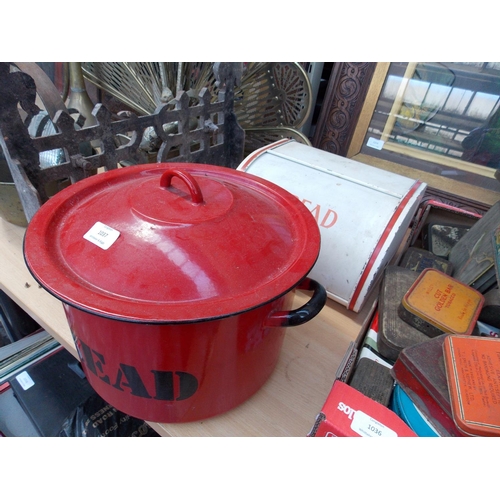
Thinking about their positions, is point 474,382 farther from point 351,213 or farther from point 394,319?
point 351,213

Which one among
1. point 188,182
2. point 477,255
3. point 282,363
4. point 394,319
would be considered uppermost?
point 188,182

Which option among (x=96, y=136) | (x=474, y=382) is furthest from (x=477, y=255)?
(x=96, y=136)

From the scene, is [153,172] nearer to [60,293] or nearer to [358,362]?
[60,293]

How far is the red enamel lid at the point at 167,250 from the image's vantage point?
459 mm

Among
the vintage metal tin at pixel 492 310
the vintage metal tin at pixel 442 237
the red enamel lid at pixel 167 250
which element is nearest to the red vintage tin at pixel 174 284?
the red enamel lid at pixel 167 250

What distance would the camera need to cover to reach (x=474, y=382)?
1.74ft

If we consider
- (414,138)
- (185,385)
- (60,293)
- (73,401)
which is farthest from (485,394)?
(414,138)

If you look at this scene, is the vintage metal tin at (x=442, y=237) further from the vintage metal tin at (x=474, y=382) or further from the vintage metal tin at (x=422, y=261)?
the vintage metal tin at (x=474, y=382)

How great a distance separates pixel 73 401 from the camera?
3.10 feet

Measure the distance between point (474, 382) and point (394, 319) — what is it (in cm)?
24

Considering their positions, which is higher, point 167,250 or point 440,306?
point 167,250

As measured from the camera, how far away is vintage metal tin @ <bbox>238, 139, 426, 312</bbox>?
2.67 ft

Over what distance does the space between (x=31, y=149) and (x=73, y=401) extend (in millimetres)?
675

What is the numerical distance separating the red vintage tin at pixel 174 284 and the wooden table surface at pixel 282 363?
0.13ft
